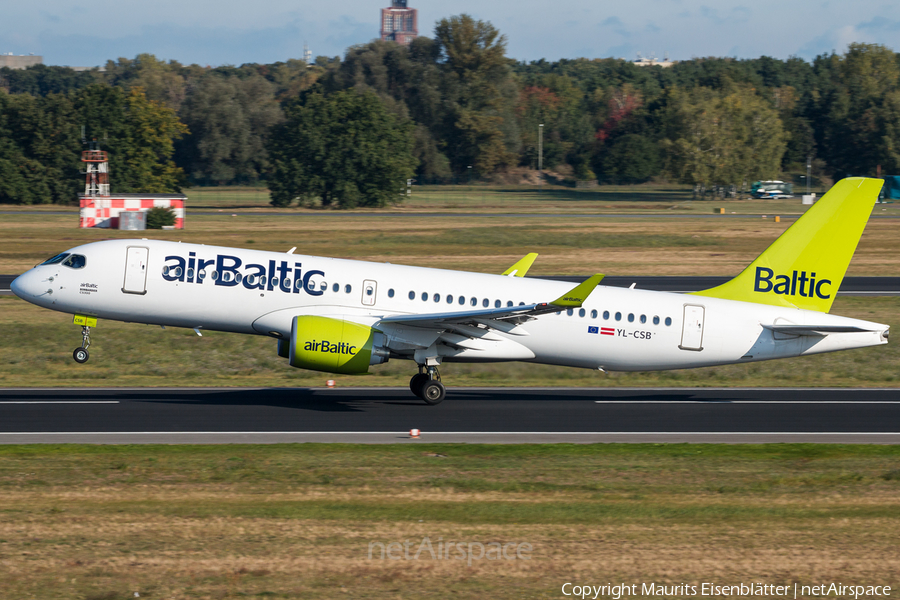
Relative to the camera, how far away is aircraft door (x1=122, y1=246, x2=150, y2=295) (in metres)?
26.2

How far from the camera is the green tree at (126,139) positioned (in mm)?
122000

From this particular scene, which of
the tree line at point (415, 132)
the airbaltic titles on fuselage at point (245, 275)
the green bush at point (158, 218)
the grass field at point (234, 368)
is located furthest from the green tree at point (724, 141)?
the airbaltic titles on fuselage at point (245, 275)

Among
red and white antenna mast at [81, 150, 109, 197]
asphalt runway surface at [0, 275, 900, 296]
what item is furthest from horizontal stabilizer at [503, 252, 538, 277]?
red and white antenna mast at [81, 150, 109, 197]

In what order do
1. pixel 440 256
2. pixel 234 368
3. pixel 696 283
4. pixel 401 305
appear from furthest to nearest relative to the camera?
1. pixel 440 256
2. pixel 696 283
3. pixel 234 368
4. pixel 401 305

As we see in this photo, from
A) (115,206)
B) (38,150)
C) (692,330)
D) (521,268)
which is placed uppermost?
(38,150)

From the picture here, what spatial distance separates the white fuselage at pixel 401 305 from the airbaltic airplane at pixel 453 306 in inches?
1.3

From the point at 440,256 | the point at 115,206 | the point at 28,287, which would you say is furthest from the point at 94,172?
the point at 28,287

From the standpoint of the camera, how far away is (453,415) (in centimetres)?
2556

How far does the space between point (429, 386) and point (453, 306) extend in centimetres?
233

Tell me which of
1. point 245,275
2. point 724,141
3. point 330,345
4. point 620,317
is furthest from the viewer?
point 724,141

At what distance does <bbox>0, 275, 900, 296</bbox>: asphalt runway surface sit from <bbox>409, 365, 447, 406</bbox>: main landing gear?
23.5 metres

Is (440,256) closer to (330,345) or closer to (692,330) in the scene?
(692,330)

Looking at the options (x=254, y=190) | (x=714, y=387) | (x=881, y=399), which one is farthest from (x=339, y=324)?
(x=254, y=190)

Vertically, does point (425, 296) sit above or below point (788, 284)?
below
